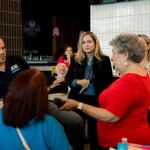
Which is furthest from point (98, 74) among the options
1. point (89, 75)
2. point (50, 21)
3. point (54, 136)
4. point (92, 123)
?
point (50, 21)

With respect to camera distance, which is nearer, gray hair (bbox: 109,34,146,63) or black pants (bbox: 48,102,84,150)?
gray hair (bbox: 109,34,146,63)

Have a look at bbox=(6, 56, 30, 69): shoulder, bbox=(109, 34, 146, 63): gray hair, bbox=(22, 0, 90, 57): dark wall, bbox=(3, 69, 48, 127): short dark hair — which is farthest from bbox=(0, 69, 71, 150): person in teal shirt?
bbox=(22, 0, 90, 57): dark wall

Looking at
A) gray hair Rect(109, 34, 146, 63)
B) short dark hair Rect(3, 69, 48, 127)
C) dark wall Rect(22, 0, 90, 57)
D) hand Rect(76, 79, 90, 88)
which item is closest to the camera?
short dark hair Rect(3, 69, 48, 127)

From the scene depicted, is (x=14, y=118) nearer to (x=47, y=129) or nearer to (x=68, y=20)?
(x=47, y=129)

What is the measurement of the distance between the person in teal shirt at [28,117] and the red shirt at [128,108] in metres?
0.48

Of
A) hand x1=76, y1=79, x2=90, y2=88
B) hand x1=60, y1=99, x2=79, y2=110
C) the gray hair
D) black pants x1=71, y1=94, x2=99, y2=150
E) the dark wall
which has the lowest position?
black pants x1=71, y1=94, x2=99, y2=150

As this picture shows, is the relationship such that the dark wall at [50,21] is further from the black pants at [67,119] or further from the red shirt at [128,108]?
the red shirt at [128,108]

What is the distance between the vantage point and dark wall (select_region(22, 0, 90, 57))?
12.5 meters

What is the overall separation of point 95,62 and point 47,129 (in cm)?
206

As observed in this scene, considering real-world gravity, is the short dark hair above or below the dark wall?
below

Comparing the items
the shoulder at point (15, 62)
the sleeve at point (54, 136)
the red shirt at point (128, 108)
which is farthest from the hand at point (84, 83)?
the sleeve at point (54, 136)

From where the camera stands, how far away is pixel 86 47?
12.0ft

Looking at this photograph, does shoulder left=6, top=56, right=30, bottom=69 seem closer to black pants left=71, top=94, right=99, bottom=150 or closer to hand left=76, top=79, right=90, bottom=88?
hand left=76, top=79, right=90, bottom=88

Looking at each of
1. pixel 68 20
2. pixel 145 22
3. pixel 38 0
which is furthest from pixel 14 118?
pixel 68 20
